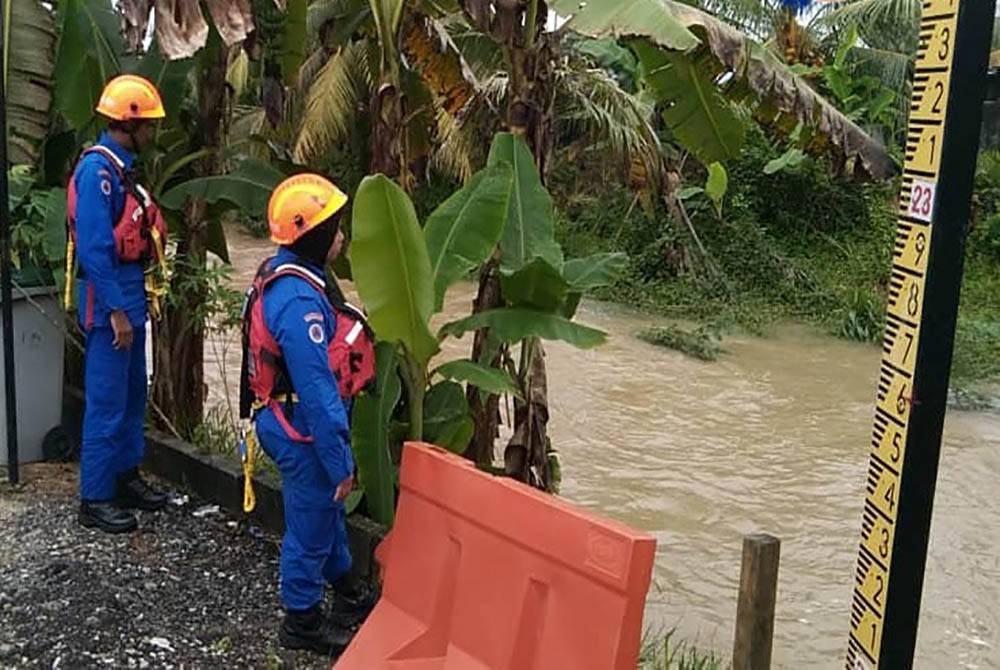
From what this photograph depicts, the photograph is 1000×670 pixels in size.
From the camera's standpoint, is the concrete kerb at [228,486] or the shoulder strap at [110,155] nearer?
the concrete kerb at [228,486]

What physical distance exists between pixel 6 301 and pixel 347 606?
2257mm

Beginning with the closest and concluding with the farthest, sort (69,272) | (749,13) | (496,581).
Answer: (496,581)
(69,272)
(749,13)

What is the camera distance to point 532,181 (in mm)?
4777

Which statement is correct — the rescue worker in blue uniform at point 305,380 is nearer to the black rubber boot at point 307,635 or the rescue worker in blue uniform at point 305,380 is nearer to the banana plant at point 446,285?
the black rubber boot at point 307,635

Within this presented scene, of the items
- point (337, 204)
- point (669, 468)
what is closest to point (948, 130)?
point (337, 204)

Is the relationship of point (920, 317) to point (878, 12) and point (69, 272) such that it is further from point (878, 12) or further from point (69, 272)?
point (878, 12)

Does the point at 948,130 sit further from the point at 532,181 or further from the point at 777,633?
the point at 777,633

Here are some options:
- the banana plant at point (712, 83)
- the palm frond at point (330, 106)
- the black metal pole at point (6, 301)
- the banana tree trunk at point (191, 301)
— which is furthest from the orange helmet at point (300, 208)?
the palm frond at point (330, 106)

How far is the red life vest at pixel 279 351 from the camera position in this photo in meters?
3.94

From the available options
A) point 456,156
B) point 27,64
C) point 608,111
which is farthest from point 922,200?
point 456,156

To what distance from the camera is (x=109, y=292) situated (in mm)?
4926

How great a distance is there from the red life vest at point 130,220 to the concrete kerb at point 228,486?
3.48 feet

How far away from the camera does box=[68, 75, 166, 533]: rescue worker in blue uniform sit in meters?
4.90

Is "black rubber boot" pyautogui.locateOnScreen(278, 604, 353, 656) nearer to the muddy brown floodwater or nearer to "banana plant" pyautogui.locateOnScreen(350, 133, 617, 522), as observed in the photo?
"banana plant" pyautogui.locateOnScreen(350, 133, 617, 522)
